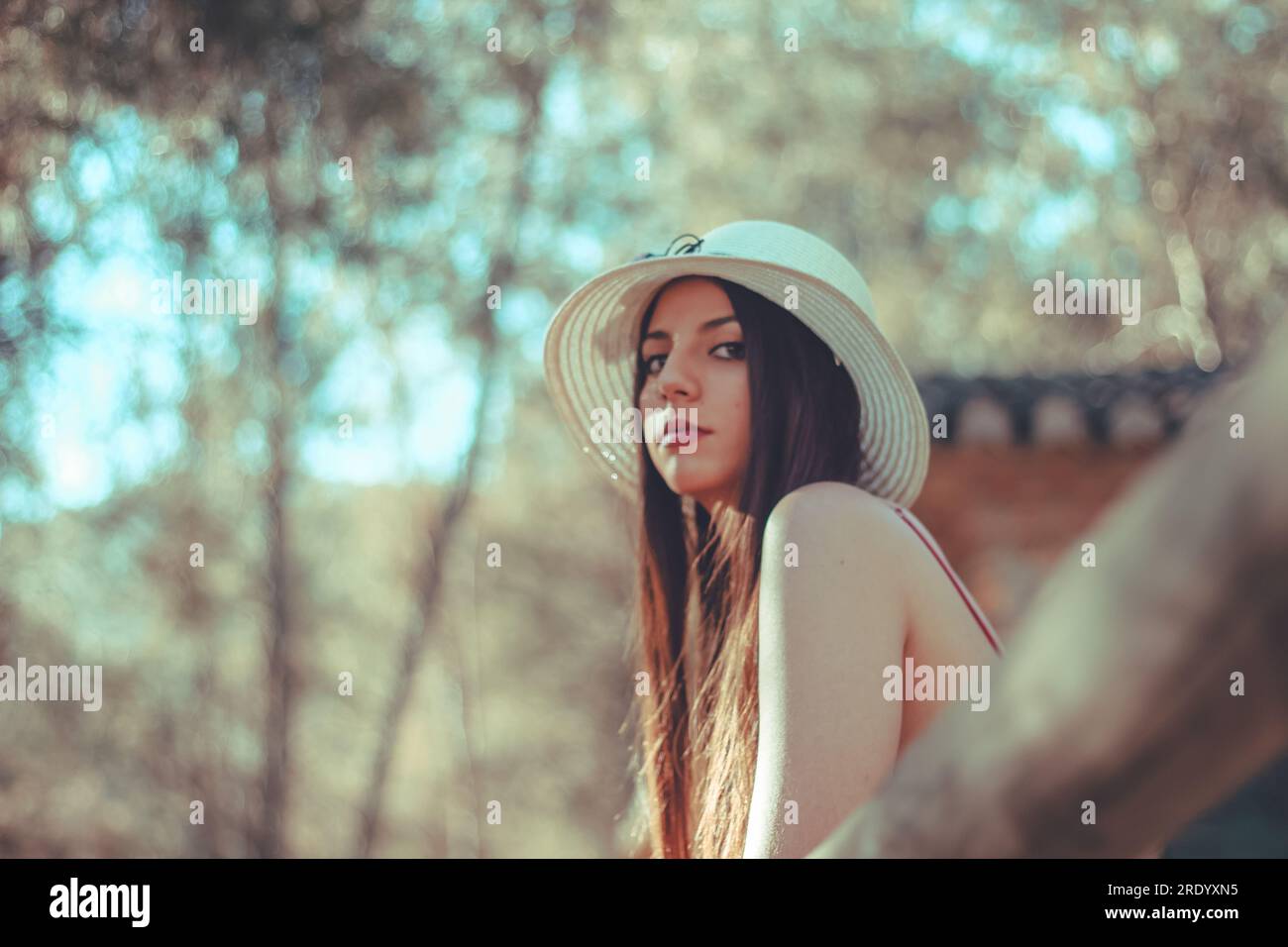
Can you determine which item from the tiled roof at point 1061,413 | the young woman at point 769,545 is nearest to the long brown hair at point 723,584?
the young woman at point 769,545

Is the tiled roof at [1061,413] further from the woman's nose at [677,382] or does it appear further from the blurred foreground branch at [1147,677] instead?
the blurred foreground branch at [1147,677]

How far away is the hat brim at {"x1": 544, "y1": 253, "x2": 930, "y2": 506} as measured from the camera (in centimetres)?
193

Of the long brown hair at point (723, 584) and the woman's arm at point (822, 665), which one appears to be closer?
the woman's arm at point (822, 665)

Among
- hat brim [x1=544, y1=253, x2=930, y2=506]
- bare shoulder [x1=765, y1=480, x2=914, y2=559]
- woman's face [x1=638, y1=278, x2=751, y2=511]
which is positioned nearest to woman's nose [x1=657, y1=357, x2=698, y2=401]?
woman's face [x1=638, y1=278, x2=751, y2=511]

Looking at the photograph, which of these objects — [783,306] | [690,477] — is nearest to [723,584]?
[690,477]

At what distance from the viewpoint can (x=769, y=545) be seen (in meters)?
1.67

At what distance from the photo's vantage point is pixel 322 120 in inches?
308

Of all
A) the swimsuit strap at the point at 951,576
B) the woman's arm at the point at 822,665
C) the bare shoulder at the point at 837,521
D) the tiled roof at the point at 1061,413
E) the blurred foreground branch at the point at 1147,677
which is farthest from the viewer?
the tiled roof at the point at 1061,413

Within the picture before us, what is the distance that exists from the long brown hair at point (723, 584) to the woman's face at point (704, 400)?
22mm

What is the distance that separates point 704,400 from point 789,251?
0.26 metres

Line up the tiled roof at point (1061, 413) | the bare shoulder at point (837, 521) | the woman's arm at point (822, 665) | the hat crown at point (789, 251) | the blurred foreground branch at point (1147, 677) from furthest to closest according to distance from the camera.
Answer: the tiled roof at point (1061, 413), the hat crown at point (789, 251), the bare shoulder at point (837, 521), the woman's arm at point (822, 665), the blurred foreground branch at point (1147, 677)

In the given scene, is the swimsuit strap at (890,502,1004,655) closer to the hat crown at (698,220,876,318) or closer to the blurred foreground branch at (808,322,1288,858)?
the hat crown at (698,220,876,318)

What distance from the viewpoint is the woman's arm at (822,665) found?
1.50 meters

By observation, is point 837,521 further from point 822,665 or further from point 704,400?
point 704,400
